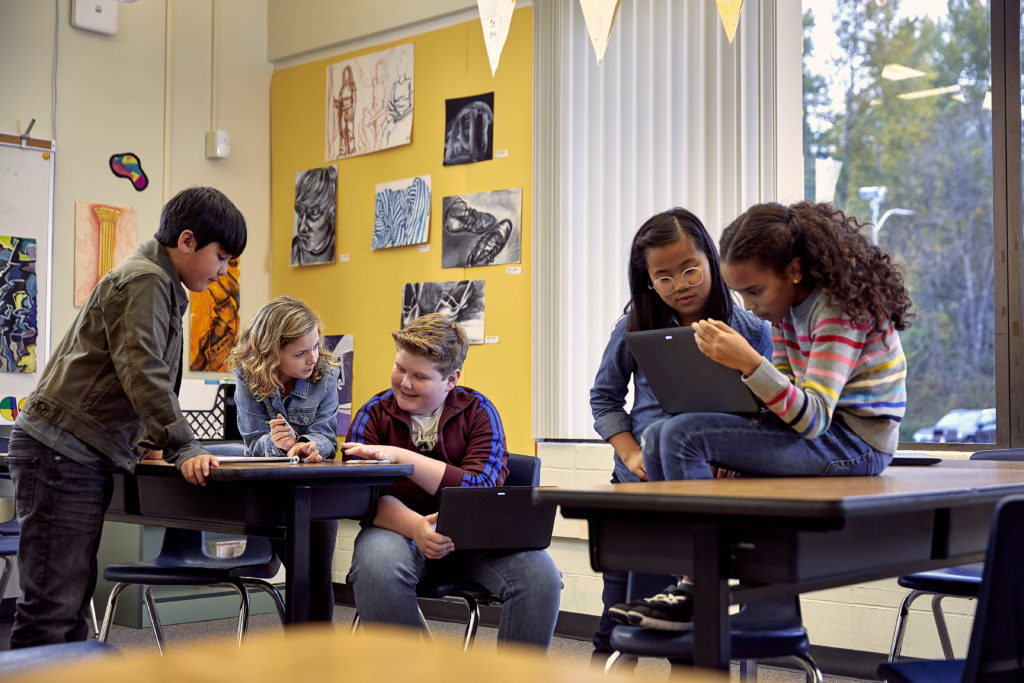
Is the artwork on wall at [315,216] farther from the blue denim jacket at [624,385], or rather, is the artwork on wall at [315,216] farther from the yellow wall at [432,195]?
the blue denim jacket at [624,385]

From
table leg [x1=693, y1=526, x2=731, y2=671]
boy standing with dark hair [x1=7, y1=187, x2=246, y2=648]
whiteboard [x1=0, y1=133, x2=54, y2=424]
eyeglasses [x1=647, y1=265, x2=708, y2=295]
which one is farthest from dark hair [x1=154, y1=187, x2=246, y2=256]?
whiteboard [x1=0, y1=133, x2=54, y2=424]

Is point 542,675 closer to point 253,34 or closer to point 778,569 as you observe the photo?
point 778,569

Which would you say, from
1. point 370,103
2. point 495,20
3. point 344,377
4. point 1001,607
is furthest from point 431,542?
point 370,103

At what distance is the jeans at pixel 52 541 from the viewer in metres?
2.37

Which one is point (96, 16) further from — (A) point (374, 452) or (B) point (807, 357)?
(B) point (807, 357)

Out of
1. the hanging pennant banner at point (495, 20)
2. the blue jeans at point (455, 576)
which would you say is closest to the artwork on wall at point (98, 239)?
the hanging pennant banner at point (495, 20)

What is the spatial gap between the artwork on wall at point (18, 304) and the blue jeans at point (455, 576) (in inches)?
110

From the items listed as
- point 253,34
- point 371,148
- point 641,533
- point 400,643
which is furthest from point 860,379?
point 253,34

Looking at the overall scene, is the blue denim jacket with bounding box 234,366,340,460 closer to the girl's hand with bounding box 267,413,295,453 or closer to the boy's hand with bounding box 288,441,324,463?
the girl's hand with bounding box 267,413,295,453

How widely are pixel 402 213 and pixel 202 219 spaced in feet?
8.44

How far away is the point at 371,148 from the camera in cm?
522

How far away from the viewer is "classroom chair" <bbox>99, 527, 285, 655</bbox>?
281 centimetres

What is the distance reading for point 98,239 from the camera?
4.94 m

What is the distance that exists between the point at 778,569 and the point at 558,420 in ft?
10.0
